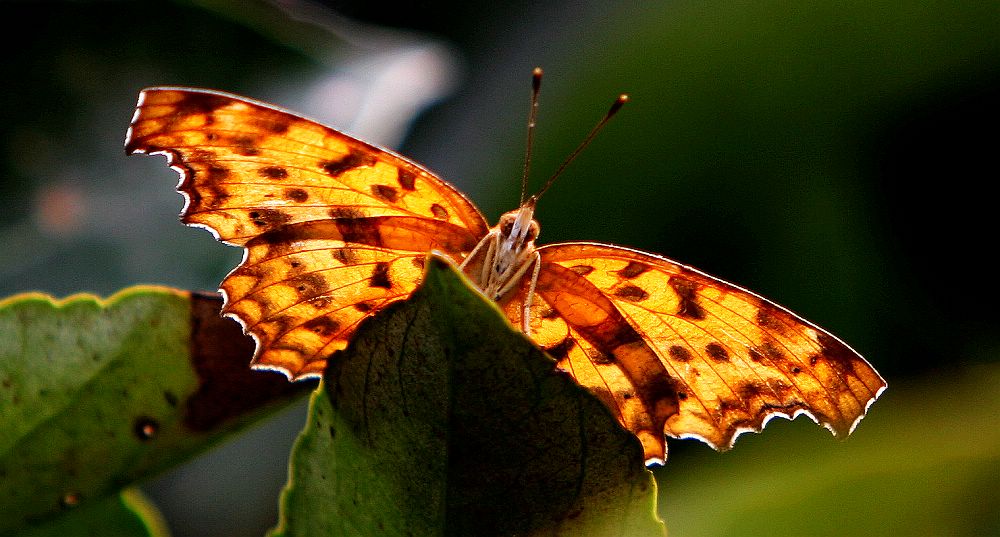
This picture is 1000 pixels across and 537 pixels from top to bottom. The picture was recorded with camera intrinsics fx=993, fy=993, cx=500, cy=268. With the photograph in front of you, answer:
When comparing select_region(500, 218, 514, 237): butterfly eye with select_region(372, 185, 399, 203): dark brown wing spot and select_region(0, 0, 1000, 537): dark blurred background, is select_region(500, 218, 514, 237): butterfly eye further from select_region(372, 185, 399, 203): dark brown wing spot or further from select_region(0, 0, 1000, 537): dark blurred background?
select_region(0, 0, 1000, 537): dark blurred background

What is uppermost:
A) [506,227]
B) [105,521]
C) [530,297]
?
[506,227]

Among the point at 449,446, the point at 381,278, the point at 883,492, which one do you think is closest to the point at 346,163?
the point at 381,278

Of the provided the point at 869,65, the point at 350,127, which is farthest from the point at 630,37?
the point at 350,127

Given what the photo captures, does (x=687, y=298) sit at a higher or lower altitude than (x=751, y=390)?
higher

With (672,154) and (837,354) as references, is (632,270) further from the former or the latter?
(672,154)

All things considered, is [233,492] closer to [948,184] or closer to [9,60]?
[9,60]
